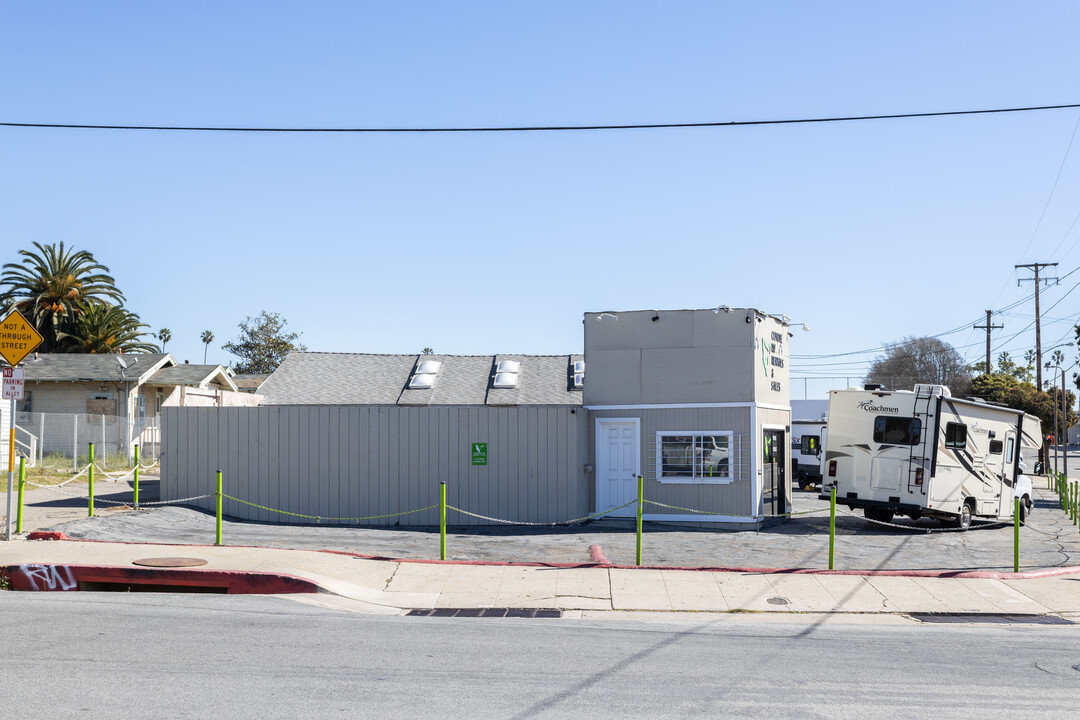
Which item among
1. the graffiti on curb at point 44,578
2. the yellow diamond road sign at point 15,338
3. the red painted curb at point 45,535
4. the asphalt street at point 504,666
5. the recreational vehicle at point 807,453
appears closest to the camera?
the asphalt street at point 504,666

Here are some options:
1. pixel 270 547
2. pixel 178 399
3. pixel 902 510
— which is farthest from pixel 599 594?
pixel 178 399

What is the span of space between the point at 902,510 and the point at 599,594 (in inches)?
413

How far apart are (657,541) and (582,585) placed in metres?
4.76

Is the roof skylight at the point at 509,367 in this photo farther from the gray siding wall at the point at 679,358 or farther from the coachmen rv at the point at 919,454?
the coachmen rv at the point at 919,454

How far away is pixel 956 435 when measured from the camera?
20625 millimetres

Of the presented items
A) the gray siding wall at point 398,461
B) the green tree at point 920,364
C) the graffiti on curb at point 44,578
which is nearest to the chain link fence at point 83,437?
the gray siding wall at point 398,461

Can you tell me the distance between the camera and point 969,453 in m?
21.0

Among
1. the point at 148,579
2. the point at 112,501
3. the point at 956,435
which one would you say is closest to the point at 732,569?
the point at 148,579

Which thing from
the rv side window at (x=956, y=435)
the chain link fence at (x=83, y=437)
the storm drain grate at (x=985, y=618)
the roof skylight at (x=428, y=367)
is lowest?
the storm drain grate at (x=985, y=618)

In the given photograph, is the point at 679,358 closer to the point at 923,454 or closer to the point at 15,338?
the point at 923,454

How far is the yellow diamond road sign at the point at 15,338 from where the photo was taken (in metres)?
15.0

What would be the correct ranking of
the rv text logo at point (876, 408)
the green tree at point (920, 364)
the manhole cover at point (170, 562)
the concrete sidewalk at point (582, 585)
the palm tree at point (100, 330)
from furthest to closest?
the green tree at point (920, 364)
the palm tree at point (100, 330)
the rv text logo at point (876, 408)
the manhole cover at point (170, 562)
the concrete sidewalk at point (582, 585)

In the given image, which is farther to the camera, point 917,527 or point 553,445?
point 917,527

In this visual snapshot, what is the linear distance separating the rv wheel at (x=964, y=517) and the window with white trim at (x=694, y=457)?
5.29m
